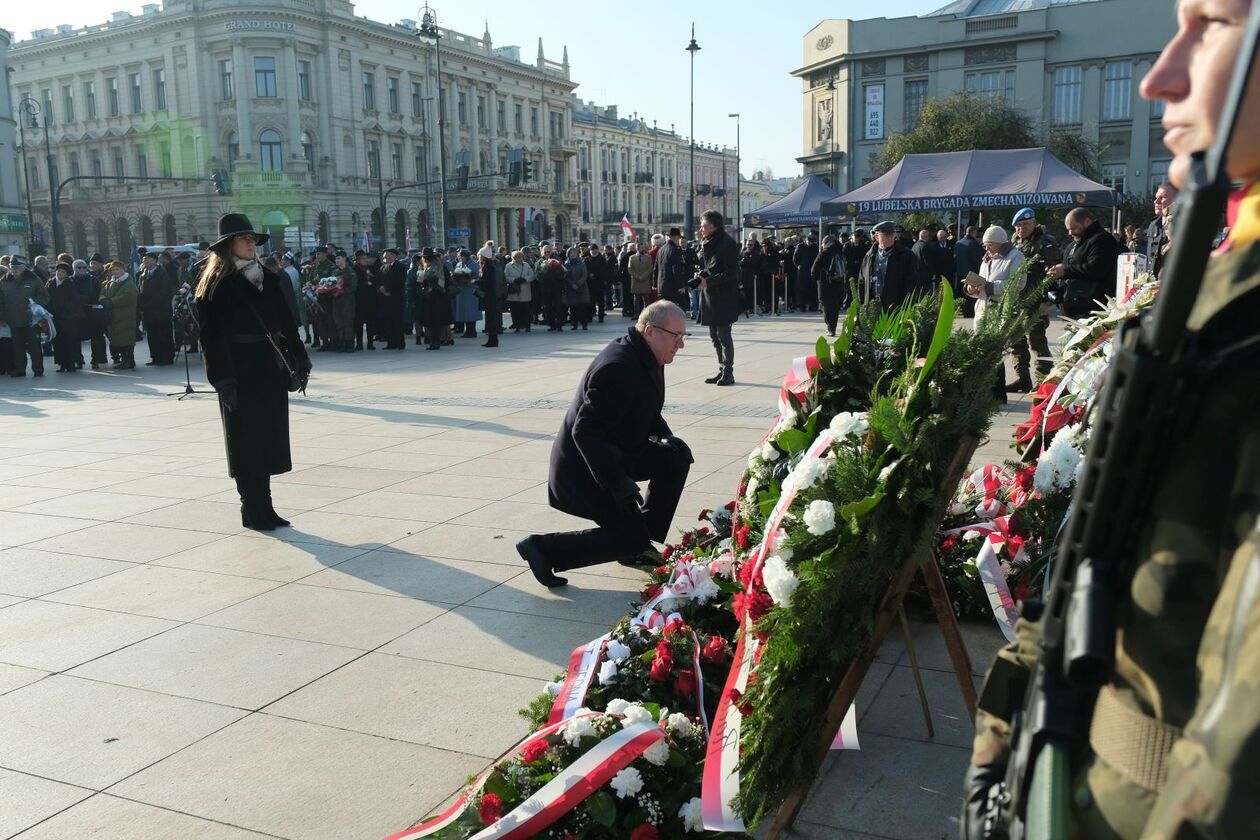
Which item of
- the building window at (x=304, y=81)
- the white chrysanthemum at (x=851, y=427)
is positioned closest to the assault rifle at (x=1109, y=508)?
the white chrysanthemum at (x=851, y=427)

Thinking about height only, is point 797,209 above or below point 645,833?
above

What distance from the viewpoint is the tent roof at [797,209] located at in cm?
2494

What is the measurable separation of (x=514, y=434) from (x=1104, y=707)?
8.56 m

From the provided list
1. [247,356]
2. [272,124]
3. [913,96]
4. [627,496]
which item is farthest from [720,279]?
[272,124]

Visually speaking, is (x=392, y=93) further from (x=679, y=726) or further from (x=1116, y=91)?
(x=679, y=726)

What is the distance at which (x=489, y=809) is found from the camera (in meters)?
2.86

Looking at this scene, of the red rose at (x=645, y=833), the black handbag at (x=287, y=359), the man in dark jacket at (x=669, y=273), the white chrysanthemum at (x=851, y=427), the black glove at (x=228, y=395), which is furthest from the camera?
the man in dark jacket at (x=669, y=273)

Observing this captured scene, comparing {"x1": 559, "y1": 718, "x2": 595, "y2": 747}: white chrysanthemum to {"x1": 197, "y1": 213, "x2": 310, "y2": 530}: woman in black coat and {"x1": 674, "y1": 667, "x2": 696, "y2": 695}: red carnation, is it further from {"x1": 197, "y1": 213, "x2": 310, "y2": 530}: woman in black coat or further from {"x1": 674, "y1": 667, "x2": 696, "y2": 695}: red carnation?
{"x1": 197, "y1": 213, "x2": 310, "y2": 530}: woman in black coat

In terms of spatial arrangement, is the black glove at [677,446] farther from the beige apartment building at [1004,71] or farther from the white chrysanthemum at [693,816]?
the beige apartment building at [1004,71]

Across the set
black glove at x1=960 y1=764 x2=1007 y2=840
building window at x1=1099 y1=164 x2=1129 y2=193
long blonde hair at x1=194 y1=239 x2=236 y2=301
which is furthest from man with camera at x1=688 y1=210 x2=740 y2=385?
building window at x1=1099 y1=164 x2=1129 y2=193

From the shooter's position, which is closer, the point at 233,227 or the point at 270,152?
the point at 233,227

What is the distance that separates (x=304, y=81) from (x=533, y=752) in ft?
241

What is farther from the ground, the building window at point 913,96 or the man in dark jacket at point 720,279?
the building window at point 913,96

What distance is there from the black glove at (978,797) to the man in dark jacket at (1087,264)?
9235mm
